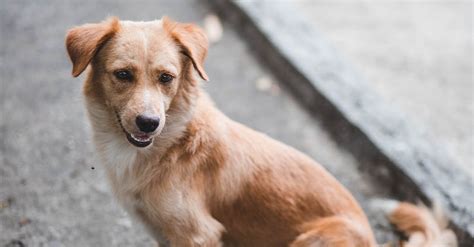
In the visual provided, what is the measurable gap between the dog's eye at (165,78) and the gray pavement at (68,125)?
73cm

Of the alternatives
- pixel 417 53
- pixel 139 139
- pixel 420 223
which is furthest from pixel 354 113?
pixel 139 139

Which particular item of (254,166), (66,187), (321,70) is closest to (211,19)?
(321,70)

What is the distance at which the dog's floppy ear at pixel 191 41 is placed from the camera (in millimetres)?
2926

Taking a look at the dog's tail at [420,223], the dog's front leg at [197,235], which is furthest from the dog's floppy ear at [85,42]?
the dog's tail at [420,223]

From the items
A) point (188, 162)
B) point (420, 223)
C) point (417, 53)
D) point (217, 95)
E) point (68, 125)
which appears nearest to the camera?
point (188, 162)

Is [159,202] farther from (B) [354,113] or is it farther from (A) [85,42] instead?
(B) [354,113]

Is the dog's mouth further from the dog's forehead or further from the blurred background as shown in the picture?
the blurred background

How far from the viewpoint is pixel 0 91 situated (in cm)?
484

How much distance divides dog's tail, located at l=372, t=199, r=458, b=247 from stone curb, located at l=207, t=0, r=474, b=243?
0.51ft

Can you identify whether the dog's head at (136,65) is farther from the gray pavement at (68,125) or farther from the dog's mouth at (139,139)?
the gray pavement at (68,125)

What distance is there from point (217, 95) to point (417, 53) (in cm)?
252

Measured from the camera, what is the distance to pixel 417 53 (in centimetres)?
634

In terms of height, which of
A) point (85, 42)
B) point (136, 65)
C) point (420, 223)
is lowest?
point (85, 42)

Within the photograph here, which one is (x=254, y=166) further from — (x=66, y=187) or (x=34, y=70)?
(x=34, y=70)
